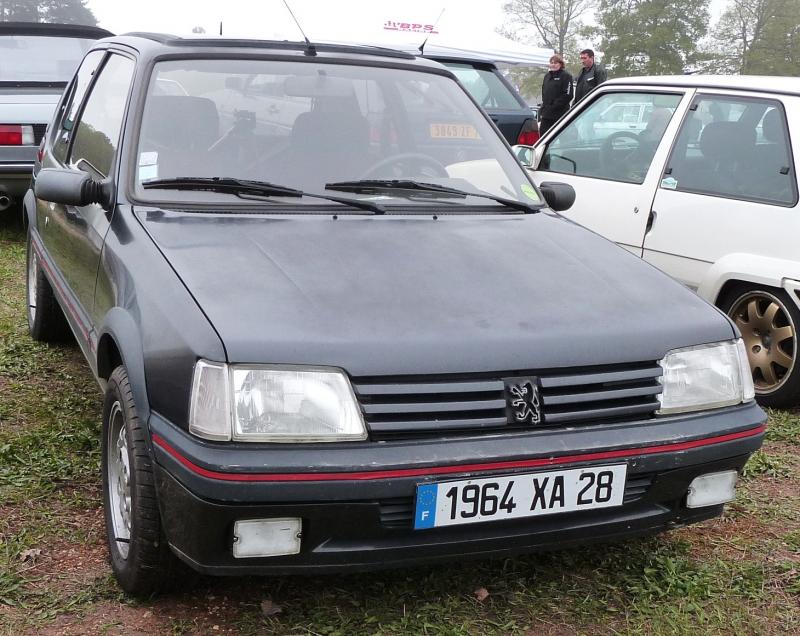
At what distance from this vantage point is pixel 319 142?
3533mm

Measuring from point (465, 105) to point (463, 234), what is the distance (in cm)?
102

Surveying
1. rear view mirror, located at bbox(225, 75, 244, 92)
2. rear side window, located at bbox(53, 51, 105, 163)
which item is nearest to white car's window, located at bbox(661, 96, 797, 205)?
rear view mirror, located at bbox(225, 75, 244, 92)

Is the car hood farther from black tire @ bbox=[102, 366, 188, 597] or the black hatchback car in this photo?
black tire @ bbox=[102, 366, 188, 597]

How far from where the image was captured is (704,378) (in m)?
2.75

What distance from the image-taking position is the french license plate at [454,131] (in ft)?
12.7

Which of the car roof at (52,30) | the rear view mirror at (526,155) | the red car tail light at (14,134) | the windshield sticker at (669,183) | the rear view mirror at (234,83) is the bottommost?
the red car tail light at (14,134)

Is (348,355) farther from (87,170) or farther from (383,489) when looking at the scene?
(87,170)

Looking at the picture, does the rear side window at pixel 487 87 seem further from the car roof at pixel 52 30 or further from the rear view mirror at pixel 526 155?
the rear view mirror at pixel 526 155

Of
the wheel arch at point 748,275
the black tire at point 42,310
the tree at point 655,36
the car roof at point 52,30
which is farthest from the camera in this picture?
the tree at point 655,36

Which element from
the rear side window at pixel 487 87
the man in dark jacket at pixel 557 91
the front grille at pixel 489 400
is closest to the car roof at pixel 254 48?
the front grille at pixel 489 400

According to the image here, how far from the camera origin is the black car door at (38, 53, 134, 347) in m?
3.46

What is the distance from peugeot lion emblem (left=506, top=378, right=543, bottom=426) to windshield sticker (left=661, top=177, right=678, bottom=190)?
9.48ft

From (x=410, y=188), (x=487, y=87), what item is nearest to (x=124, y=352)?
(x=410, y=188)

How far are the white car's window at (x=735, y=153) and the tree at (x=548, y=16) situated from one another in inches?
2284
